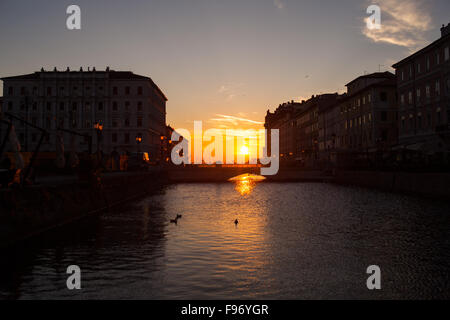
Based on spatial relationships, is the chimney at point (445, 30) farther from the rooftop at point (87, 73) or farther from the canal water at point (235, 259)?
the rooftop at point (87, 73)

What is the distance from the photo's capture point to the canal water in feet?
26.9

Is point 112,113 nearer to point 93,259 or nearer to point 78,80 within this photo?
point 78,80

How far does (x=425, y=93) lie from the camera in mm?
54969

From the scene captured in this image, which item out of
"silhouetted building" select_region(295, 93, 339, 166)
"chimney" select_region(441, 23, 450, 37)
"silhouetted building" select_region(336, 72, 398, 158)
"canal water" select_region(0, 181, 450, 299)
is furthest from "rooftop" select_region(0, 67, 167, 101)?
"canal water" select_region(0, 181, 450, 299)

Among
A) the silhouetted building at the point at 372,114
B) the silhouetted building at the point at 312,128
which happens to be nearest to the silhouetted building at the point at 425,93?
the silhouetted building at the point at 372,114

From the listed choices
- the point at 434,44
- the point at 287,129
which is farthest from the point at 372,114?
the point at 287,129

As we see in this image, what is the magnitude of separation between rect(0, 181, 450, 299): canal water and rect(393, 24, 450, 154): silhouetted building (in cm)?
2930

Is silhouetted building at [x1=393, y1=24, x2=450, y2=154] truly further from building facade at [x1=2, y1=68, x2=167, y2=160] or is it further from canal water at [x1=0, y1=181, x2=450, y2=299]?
building facade at [x1=2, y1=68, x2=167, y2=160]

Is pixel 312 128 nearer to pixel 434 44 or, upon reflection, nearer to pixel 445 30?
pixel 445 30

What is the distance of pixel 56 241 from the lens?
13.5m

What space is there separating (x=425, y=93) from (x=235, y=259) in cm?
5235
